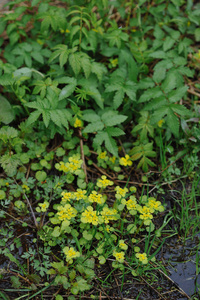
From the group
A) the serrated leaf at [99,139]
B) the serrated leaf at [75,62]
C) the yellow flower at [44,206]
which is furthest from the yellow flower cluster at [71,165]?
the serrated leaf at [75,62]

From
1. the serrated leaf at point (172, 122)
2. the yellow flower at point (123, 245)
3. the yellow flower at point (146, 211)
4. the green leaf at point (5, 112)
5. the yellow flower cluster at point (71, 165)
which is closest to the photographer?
the yellow flower at point (123, 245)

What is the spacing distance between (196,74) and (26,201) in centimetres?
227

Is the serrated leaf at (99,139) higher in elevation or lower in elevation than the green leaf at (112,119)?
lower

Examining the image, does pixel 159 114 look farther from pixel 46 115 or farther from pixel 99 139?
pixel 46 115

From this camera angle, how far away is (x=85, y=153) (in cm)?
245

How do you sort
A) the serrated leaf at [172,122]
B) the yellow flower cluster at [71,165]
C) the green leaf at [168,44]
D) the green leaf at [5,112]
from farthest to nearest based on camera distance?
the green leaf at [168,44], the green leaf at [5,112], the serrated leaf at [172,122], the yellow flower cluster at [71,165]

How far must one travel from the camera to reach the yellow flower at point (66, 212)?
1.91 m

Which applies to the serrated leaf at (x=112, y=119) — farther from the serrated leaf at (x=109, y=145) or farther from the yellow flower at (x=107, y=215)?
the yellow flower at (x=107, y=215)

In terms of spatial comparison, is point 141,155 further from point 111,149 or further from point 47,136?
point 47,136

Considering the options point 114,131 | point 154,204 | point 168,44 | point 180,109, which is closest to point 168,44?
point 168,44

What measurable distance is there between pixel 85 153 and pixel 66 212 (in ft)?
2.18

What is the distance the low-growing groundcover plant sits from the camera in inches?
73.7

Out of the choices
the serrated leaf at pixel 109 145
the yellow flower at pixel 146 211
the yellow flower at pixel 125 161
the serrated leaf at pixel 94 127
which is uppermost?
the serrated leaf at pixel 94 127

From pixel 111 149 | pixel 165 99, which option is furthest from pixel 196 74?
pixel 111 149
